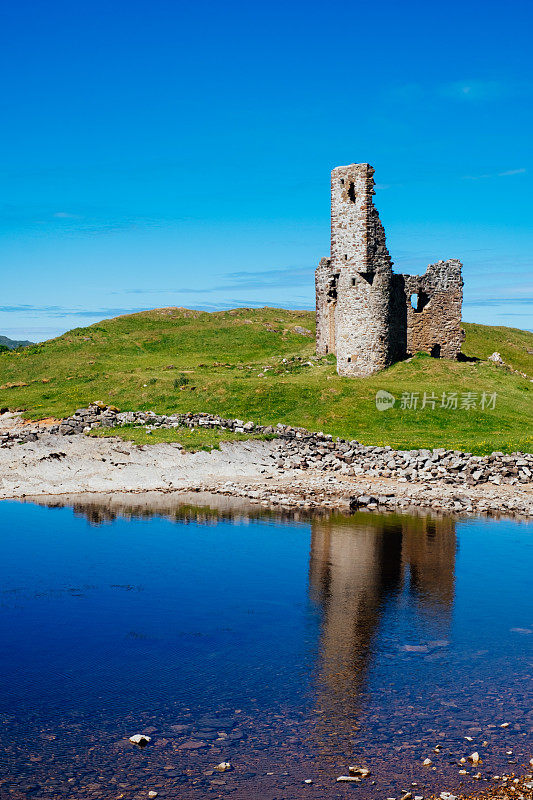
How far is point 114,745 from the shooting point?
450 inches

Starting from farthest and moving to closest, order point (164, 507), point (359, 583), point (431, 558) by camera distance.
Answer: point (164, 507)
point (431, 558)
point (359, 583)

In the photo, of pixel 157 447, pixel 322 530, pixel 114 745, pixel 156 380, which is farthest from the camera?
Answer: pixel 156 380

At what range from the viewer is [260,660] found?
14633 mm

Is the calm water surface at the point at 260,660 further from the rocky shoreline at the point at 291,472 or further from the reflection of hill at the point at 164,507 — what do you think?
the rocky shoreline at the point at 291,472

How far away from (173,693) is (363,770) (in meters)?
3.97

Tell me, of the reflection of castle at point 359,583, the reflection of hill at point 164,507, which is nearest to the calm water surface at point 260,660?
the reflection of castle at point 359,583

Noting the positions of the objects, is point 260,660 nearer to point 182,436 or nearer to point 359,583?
point 359,583

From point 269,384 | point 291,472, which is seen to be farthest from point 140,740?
point 269,384

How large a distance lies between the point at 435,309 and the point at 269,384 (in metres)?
16.6

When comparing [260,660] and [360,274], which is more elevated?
[360,274]

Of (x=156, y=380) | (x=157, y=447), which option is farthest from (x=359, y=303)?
(x=157, y=447)

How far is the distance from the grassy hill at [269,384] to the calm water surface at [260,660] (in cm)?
1519

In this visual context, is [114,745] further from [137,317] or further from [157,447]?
[137,317]

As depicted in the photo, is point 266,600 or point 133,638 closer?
point 133,638
